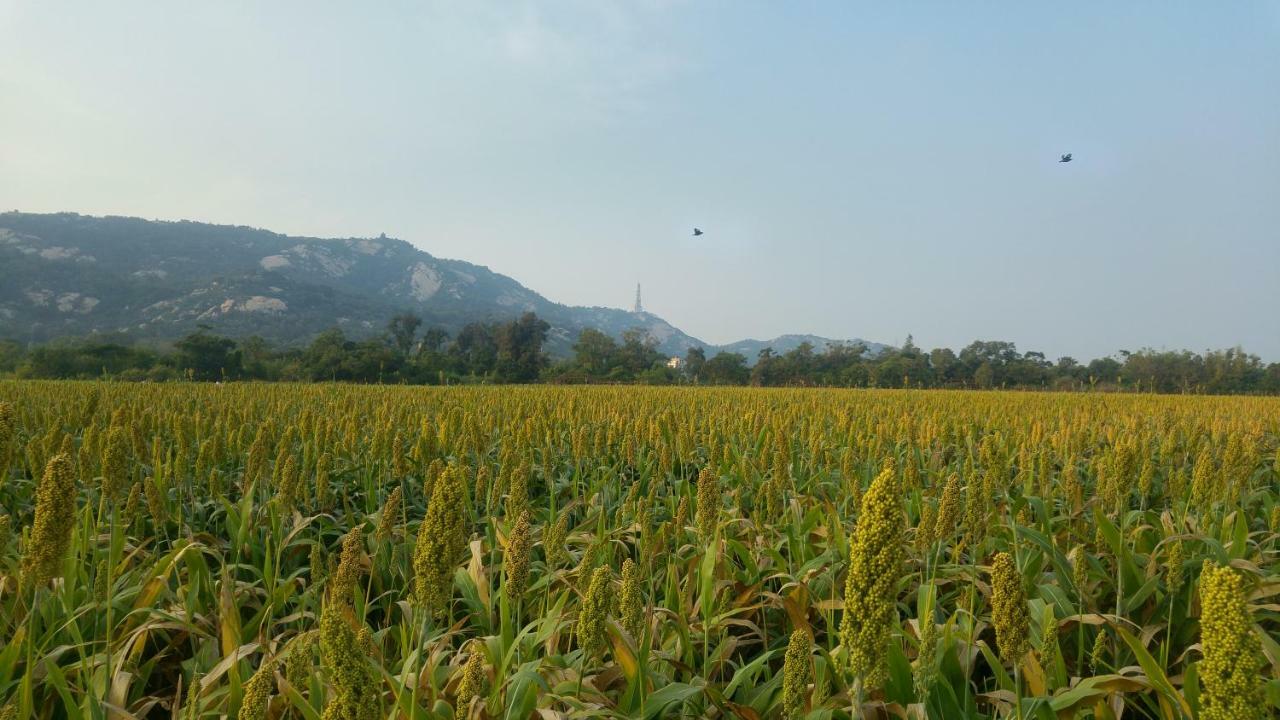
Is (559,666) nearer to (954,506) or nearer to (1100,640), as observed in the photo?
(954,506)

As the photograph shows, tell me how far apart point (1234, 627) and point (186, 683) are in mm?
3994

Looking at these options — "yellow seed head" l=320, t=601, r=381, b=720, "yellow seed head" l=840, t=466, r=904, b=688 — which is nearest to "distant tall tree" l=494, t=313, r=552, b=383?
"yellow seed head" l=320, t=601, r=381, b=720

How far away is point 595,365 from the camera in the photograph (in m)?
75.3

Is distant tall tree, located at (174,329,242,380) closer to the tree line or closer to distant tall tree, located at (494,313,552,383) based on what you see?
the tree line

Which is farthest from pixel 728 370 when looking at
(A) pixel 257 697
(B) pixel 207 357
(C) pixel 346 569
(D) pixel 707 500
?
(A) pixel 257 697

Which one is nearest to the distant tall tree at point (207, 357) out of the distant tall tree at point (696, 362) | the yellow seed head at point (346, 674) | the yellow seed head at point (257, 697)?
the distant tall tree at point (696, 362)

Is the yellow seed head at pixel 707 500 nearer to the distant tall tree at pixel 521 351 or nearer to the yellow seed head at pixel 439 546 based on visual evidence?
the yellow seed head at pixel 439 546

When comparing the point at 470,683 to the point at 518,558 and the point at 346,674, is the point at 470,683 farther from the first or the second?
the point at 518,558

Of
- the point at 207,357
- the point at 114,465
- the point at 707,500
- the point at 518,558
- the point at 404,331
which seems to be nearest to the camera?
the point at 518,558

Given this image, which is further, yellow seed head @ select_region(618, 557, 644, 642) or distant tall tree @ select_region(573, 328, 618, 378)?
distant tall tree @ select_region(573, 328, 618, 378)

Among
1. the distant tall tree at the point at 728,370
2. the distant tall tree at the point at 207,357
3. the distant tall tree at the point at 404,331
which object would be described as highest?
the distant tall tree at the point at 404,331

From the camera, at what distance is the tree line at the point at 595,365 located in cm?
4925

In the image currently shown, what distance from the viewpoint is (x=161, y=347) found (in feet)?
402

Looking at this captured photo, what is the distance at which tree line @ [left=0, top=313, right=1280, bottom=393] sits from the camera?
49.2m
